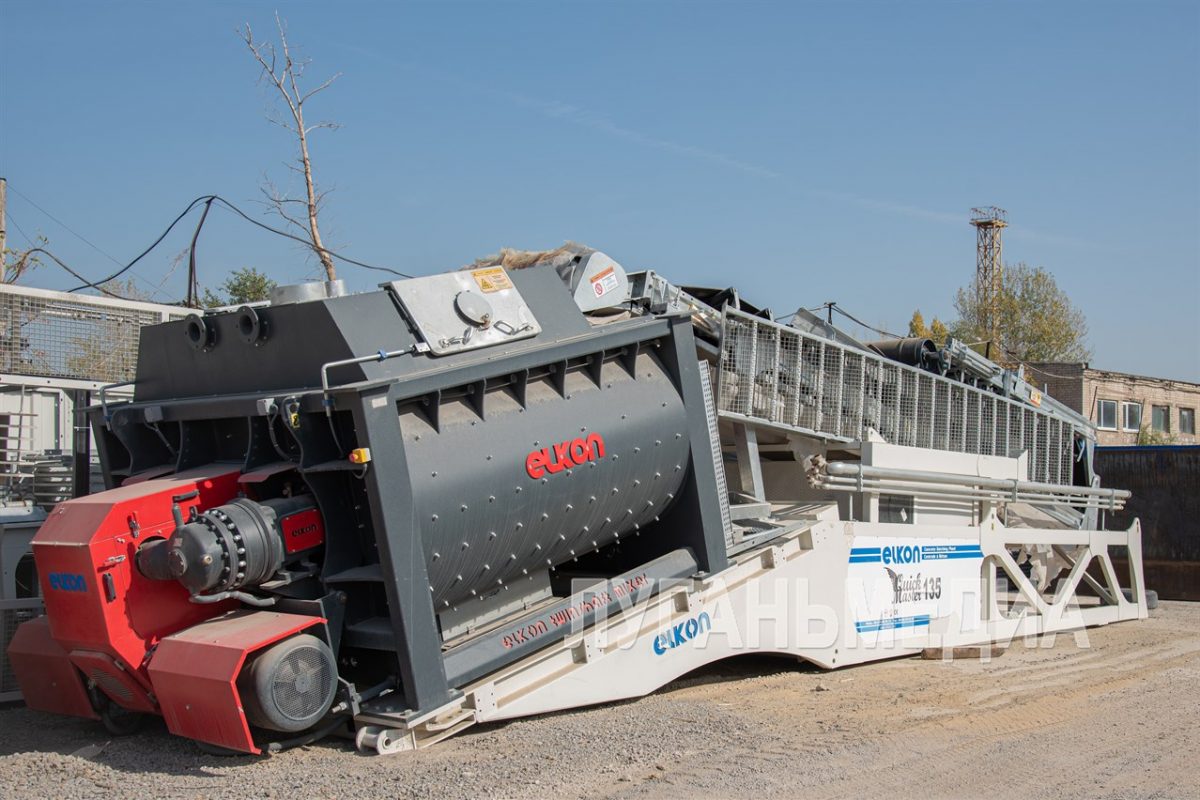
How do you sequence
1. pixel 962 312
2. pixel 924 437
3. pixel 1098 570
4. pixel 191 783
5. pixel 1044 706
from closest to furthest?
1. pixel 191 783
2. pixel 1044 706
3. pixel 924 437
4. pixel 1098 570
5. pixel 962 312

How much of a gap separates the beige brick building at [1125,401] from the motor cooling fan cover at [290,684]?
27.2 meters

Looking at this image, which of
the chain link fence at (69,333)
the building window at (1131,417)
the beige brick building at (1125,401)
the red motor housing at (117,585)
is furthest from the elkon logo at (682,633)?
the building window at (1131,417)

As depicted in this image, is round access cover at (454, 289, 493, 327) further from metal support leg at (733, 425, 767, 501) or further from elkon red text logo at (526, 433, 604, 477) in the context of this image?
metal support leg at (733, 425, 767, 501)

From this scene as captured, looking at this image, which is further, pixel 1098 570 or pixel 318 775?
pixel 1098 570

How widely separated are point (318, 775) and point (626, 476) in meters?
2.66

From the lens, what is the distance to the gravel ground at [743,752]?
5.52 meters

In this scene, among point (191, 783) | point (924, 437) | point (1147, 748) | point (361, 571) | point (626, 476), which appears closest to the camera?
point (191, 783)

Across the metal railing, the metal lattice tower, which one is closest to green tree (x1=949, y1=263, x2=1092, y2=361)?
the metal lattice tower

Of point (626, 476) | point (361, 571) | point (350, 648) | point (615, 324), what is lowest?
point (350, 648)

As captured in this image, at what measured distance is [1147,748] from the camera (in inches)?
264

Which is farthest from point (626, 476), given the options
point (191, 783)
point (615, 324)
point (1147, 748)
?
point (1147, 748)

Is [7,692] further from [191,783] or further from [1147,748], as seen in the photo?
[1147,748]

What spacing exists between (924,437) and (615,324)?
448 centimetres

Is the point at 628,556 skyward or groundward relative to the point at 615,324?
groundward
